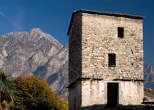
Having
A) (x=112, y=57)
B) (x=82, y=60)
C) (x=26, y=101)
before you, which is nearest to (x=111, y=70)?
(x=112, y=57)

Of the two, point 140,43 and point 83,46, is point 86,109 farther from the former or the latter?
point 140,43

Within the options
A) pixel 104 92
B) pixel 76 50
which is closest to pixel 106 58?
pixel 104 92

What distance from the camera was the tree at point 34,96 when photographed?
40.9 metres

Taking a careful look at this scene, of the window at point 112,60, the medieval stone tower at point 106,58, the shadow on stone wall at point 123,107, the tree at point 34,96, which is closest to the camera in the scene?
Result: the shadow on stone wall at point 123,107

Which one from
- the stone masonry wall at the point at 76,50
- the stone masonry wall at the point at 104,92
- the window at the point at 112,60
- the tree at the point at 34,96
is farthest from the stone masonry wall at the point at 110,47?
the tree at the point at 34,96

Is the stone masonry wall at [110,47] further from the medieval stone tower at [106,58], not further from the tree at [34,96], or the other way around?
the tree at [34,96]

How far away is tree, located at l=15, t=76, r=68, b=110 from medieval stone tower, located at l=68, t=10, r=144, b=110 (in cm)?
1860

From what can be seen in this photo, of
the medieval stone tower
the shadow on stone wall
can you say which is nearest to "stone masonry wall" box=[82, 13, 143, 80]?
the medieval stone tower

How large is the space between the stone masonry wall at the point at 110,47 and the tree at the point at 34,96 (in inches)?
834

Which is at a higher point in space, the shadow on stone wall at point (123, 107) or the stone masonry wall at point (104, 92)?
the stone masonry wall at point (104, 92)

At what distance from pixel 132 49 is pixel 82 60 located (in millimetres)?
4686

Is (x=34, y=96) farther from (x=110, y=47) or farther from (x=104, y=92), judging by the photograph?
(x=110, y=47)

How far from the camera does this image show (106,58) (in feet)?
73.1

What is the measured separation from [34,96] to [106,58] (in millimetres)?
23132
